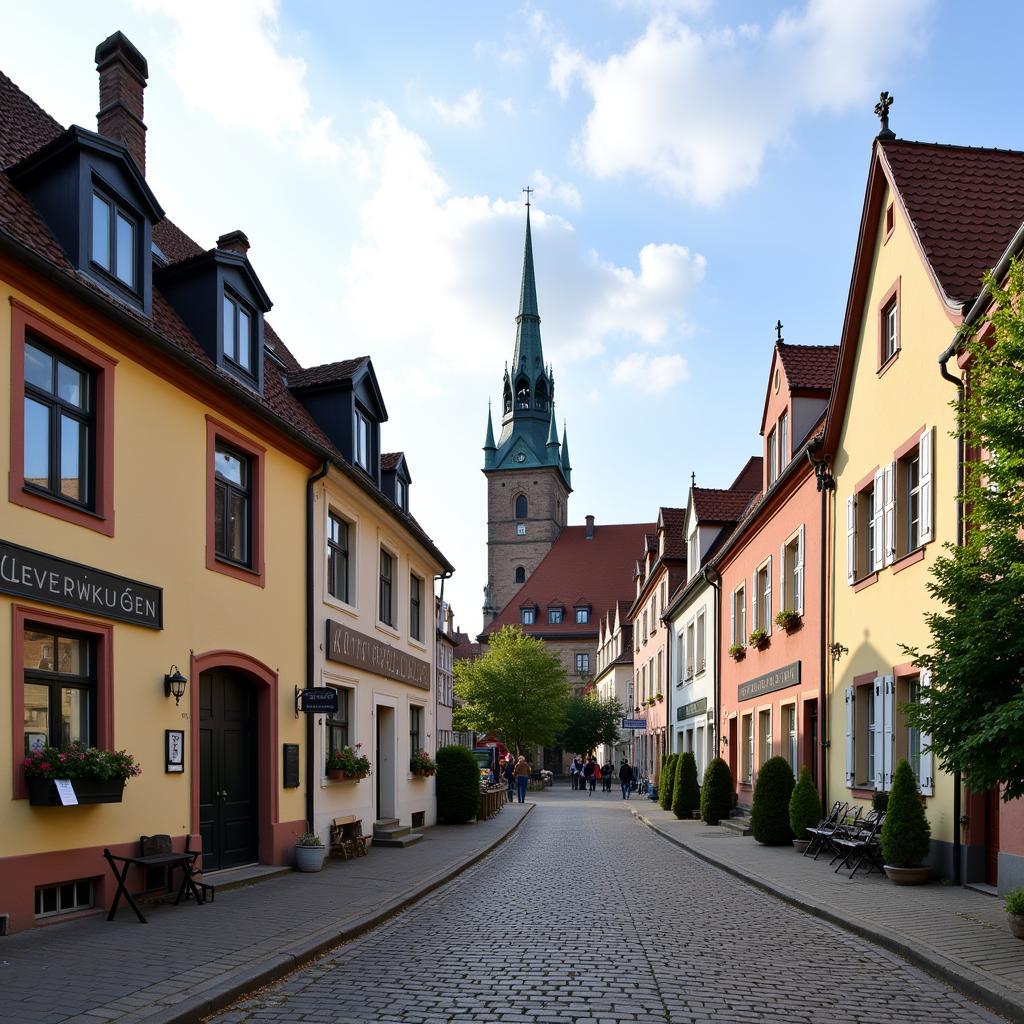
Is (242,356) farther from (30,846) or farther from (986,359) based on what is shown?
(986,359)

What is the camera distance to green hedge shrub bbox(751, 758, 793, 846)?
2028cm

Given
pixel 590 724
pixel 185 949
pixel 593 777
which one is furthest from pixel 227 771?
pixel 590 724

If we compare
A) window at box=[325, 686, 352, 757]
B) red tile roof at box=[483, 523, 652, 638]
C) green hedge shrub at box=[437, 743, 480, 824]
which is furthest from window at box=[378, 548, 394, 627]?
red tile roof at box=[483, 523, 652, 638]

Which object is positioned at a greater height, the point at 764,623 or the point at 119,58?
the point at 119,58

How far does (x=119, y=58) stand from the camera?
688 inches

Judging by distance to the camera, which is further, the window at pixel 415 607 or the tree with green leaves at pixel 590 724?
the tree with green leaves at pixel 590 724

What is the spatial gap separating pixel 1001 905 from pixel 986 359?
5854 millimetres

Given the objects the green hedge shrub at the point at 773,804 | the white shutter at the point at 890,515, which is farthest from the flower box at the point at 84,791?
the green hedge shrub at the point at 773,804

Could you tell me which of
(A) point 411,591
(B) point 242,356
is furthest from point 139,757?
(A) point 411,591

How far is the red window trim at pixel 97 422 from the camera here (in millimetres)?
10180

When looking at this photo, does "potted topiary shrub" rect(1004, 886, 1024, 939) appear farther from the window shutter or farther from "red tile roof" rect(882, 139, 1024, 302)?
the window shutter

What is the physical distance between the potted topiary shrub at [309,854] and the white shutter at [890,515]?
8833 mm

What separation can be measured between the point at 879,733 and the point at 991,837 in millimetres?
3238

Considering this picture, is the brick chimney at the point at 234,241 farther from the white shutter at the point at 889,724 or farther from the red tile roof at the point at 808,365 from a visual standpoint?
the white shutter at the point at 889,724
